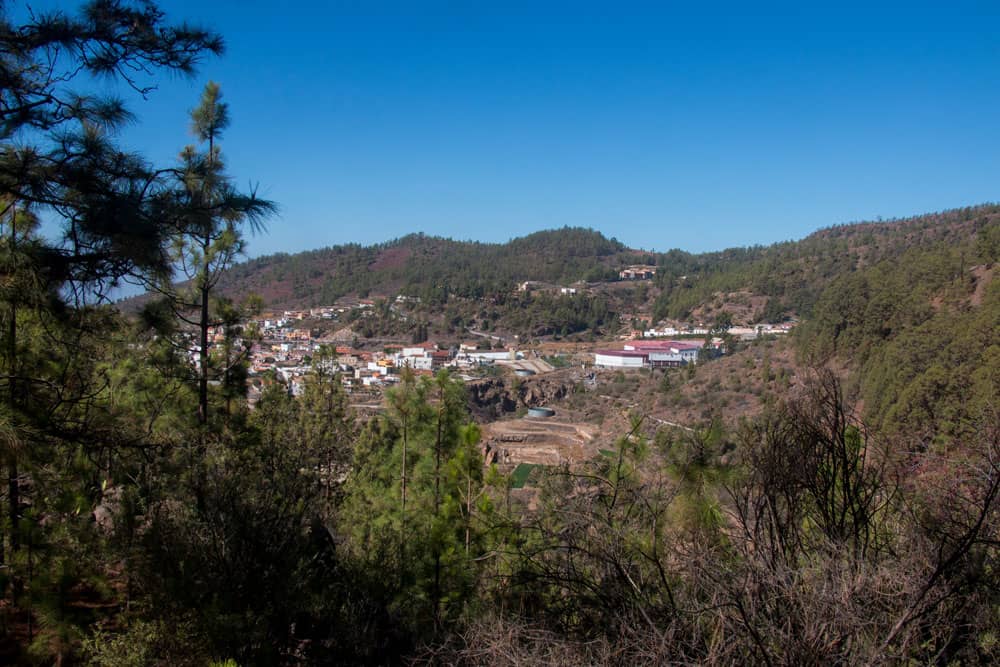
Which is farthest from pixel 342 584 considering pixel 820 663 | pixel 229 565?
pixel 820 663

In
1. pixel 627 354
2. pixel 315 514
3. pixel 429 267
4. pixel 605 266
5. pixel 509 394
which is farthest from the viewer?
pixel 605 266

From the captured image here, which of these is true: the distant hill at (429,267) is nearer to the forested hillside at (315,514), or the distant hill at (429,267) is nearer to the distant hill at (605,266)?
the distant hill at (605,266)

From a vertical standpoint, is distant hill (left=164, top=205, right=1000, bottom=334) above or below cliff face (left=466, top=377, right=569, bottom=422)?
above

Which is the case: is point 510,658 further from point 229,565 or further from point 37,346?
point 37,346

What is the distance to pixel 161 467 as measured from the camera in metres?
4.66

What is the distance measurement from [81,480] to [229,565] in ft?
6.13

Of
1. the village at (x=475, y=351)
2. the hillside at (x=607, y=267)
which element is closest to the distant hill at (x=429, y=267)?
the hillside at (x=607, y=267)

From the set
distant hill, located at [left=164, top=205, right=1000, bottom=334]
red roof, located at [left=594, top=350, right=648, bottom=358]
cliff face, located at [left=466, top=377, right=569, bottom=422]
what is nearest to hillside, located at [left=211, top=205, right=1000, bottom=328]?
distant hill, located at [left=164, top=205, right=1000, bottom=334]

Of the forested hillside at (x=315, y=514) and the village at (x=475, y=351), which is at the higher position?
the forested hillside at (x=315, y=514)

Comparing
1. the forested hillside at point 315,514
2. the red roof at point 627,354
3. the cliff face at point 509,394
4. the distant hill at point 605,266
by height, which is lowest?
the cliff face at point 509,394

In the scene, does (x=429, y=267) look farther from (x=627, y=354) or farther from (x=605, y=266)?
(x=627, y=354)

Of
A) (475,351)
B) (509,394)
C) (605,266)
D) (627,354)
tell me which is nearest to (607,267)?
(605,266)

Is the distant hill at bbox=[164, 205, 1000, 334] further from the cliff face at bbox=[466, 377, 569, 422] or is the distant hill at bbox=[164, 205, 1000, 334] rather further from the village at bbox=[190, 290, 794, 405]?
the cliff face at bbox=[466, 377, 569, 422]

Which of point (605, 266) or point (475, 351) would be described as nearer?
point (475, 351)
